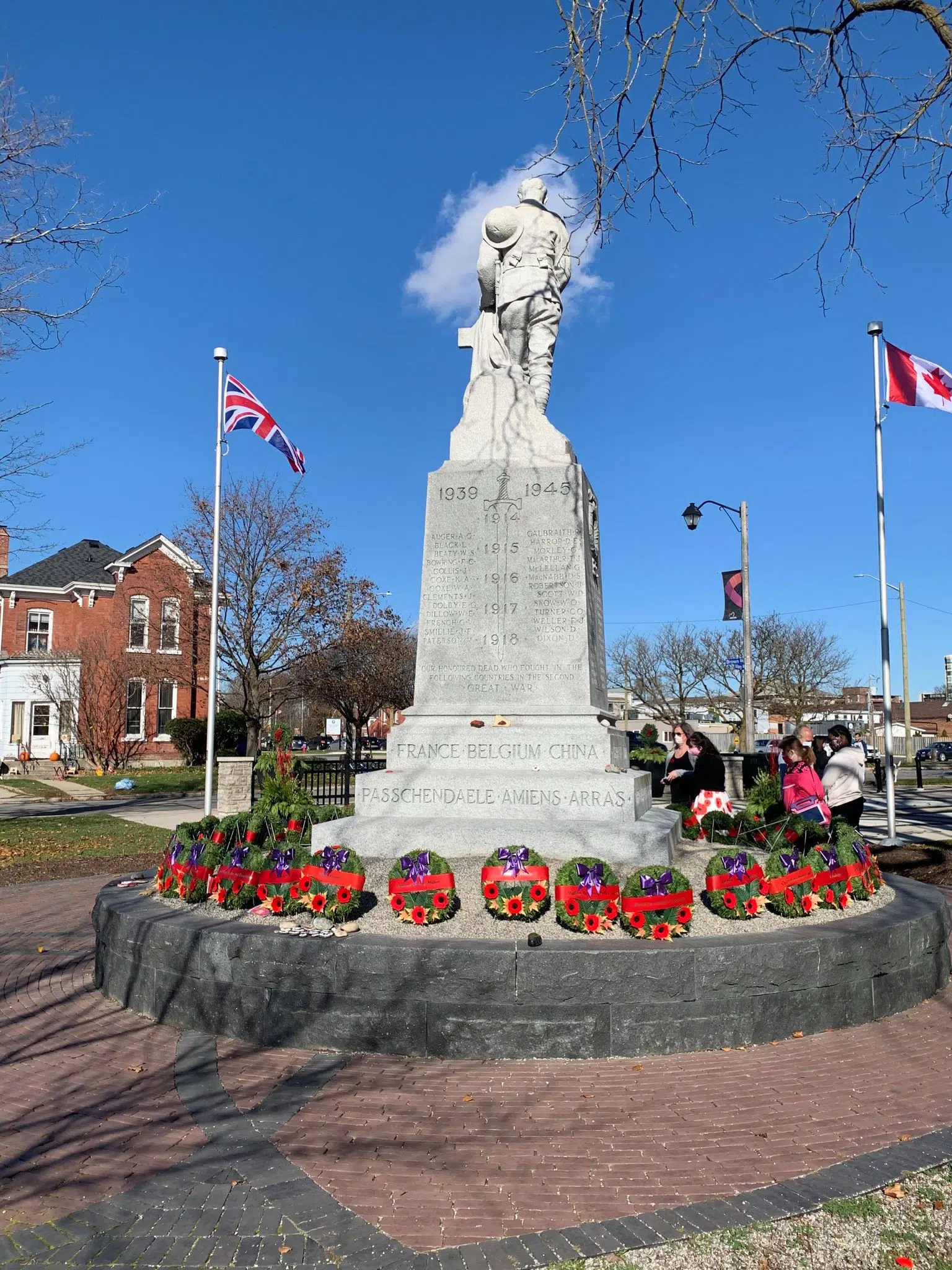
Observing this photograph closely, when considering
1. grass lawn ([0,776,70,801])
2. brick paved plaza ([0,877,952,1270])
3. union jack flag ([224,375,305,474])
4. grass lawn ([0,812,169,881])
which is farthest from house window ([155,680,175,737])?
brick paved plaza ([0,877,952,1270])

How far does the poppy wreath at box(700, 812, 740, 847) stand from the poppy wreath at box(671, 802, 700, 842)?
0.08 metres

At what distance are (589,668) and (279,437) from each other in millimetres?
14020

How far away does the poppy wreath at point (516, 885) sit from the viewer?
19.5 feet

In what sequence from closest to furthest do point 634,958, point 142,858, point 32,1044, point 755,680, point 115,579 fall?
point 634,958 < point 32,1044 < point 142,858 < point 115,579 < point 755,680

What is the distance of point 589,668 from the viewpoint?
821cm

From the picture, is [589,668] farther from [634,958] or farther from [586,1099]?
[586,1099]

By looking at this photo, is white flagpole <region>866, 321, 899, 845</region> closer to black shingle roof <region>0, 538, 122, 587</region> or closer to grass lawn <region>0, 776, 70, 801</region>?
grass lawn <region>0, 776, 70, 801</region>

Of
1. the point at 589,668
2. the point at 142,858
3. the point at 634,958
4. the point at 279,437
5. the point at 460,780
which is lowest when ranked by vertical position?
the point at 142,858

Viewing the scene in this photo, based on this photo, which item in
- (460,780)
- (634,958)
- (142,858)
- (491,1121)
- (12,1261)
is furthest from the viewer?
(142,858)

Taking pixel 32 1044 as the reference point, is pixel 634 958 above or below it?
above

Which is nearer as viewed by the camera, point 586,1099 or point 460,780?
point 586,1099

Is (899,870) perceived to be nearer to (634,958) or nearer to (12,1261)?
(634,958)

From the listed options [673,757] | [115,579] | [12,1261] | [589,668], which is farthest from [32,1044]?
[115,579]

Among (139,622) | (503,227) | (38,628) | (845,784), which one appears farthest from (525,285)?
(38,628)
